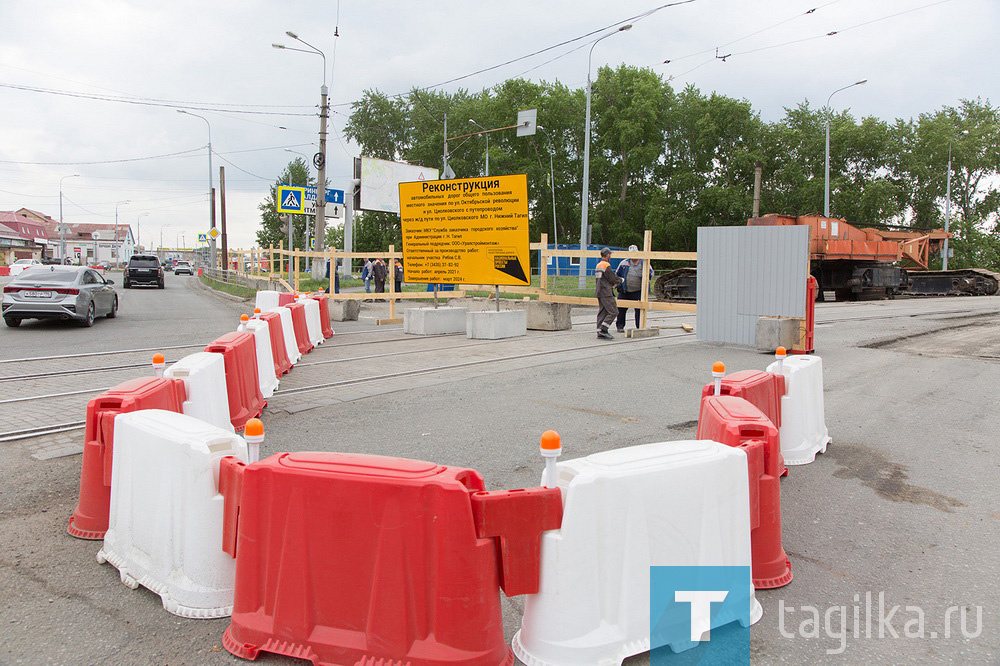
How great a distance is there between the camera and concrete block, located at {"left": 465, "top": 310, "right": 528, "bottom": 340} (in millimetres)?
13648

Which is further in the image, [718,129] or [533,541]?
[718,129]

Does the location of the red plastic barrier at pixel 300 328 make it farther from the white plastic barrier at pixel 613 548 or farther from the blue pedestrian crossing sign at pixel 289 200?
the blue pedestrian crossing sign at pixel 289 200

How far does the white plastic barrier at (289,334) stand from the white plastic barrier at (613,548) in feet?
26.0

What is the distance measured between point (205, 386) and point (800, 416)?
465 cm

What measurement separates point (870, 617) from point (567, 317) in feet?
40.3

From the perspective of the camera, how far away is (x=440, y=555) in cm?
262

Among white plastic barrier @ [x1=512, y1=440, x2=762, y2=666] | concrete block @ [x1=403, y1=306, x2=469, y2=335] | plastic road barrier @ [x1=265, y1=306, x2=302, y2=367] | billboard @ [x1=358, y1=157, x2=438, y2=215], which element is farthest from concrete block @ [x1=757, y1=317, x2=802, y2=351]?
billboard @ [x1=358, y1=157, x2=438, y2=215]

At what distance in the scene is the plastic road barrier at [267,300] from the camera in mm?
16203

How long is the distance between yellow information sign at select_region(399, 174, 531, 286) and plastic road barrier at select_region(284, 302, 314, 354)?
123 inches

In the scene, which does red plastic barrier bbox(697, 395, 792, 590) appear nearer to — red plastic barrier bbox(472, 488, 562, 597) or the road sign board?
red plastic barrier bbox(472, 488, 562, 597)

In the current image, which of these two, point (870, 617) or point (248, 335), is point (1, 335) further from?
point (870, 617)

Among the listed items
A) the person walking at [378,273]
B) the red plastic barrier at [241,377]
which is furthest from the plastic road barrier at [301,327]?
the person walking at [378,273]

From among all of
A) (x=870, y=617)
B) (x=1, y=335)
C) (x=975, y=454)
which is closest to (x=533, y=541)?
A: (x=870, y=617)

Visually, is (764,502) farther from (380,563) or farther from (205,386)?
(205,386)
